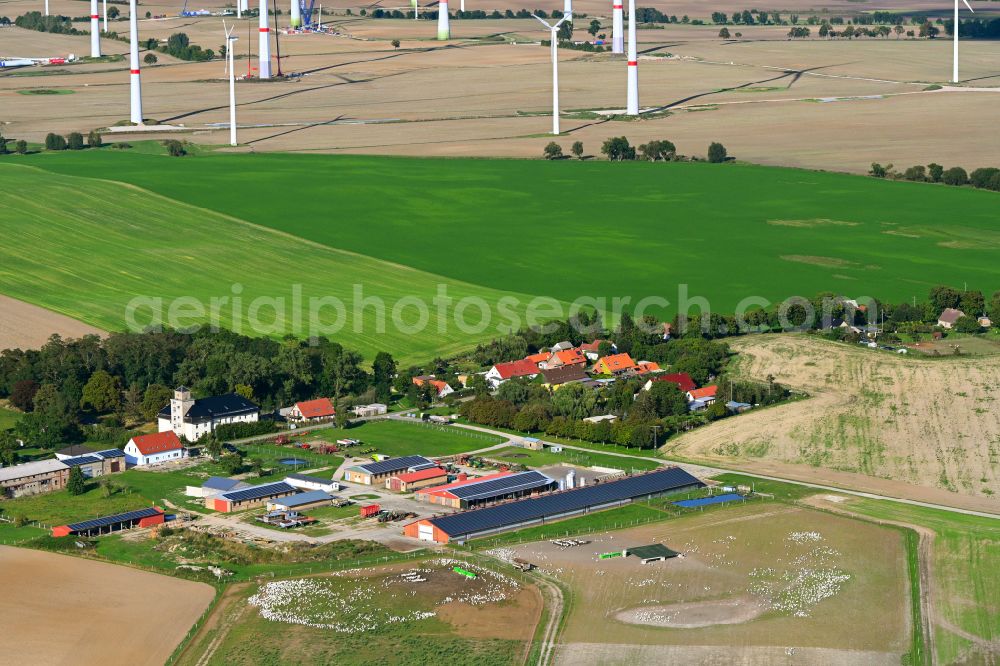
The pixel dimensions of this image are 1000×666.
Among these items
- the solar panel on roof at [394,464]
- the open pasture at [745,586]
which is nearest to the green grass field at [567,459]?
the solar panel on roof at [394,464]

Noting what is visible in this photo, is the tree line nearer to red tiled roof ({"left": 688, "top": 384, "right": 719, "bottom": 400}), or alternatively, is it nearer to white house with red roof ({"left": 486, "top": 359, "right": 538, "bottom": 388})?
red tiled roof ({"left": 688, "top": 384, "right": 719, "bottom": 400})

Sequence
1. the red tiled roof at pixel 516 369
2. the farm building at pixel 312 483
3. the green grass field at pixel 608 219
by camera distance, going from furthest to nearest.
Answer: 1. the green grass field at pixel 608 219
2. the red tiled roof at pixel 516 369
3. the farm building at pixel 312 483

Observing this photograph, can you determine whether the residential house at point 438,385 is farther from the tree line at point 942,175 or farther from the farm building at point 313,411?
the tree line at point 942,175

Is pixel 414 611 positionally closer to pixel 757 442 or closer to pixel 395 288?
pixel 757 442

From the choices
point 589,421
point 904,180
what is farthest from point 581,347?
point 904,180

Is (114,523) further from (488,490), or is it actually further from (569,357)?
(569,357)

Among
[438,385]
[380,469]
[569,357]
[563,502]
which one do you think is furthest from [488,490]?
[569,357]
